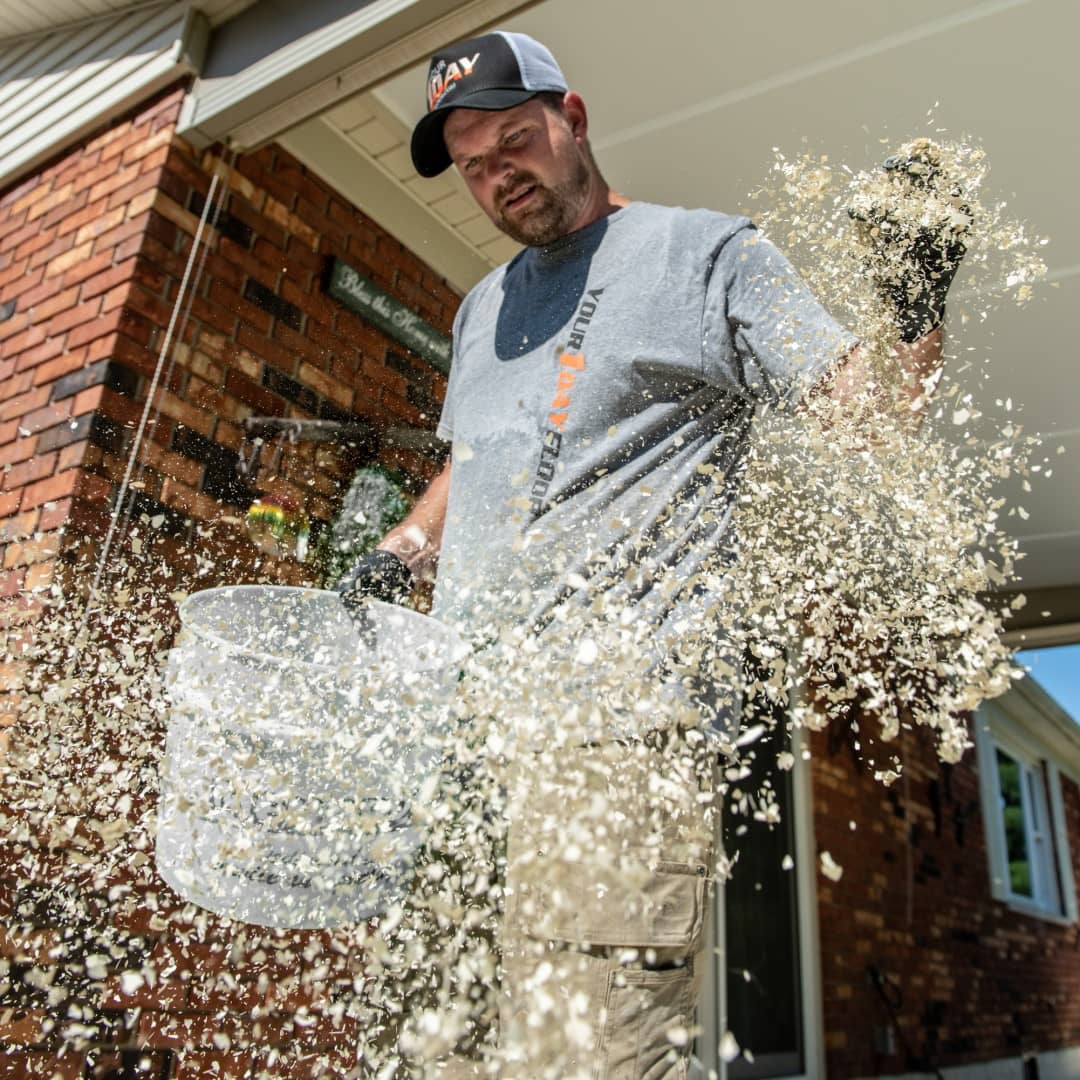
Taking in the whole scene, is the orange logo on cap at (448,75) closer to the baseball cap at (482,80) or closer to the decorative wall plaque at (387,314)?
the baseball cap at (482,80)

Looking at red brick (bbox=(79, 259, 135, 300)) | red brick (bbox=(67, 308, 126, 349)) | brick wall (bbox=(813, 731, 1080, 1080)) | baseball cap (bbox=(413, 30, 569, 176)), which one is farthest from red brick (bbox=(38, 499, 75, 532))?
brick wall (bbox=(813, 731, 1080, 1080))

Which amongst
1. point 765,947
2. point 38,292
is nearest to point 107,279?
point 38,292

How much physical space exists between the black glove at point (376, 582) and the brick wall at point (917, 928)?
4435 mm

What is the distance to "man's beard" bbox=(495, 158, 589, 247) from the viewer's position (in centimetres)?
162

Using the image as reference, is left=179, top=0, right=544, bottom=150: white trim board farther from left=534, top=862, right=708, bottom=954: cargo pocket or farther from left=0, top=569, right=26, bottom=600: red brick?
left=534, top=862, right=708, bottom=954: cargo pocket

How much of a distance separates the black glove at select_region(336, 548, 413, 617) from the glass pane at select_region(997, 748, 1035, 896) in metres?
8.68

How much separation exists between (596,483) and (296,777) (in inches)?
21.4

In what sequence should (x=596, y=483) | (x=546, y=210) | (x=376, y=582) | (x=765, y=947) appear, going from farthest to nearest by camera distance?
(x=765, y=947)
(x=546, y=210)
(x=376, y=582)
(x=596, y=483)

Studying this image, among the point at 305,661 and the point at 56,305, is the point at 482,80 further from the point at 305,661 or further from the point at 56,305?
the point at 56,305

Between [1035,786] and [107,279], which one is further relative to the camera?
[1035,786]

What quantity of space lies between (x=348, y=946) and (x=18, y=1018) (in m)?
1.18

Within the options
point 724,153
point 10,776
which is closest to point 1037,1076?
point 724,153

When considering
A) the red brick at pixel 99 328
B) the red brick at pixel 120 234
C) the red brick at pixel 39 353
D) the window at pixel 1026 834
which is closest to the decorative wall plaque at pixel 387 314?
the red brick at pixel 120 234

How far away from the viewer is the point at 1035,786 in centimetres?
986
